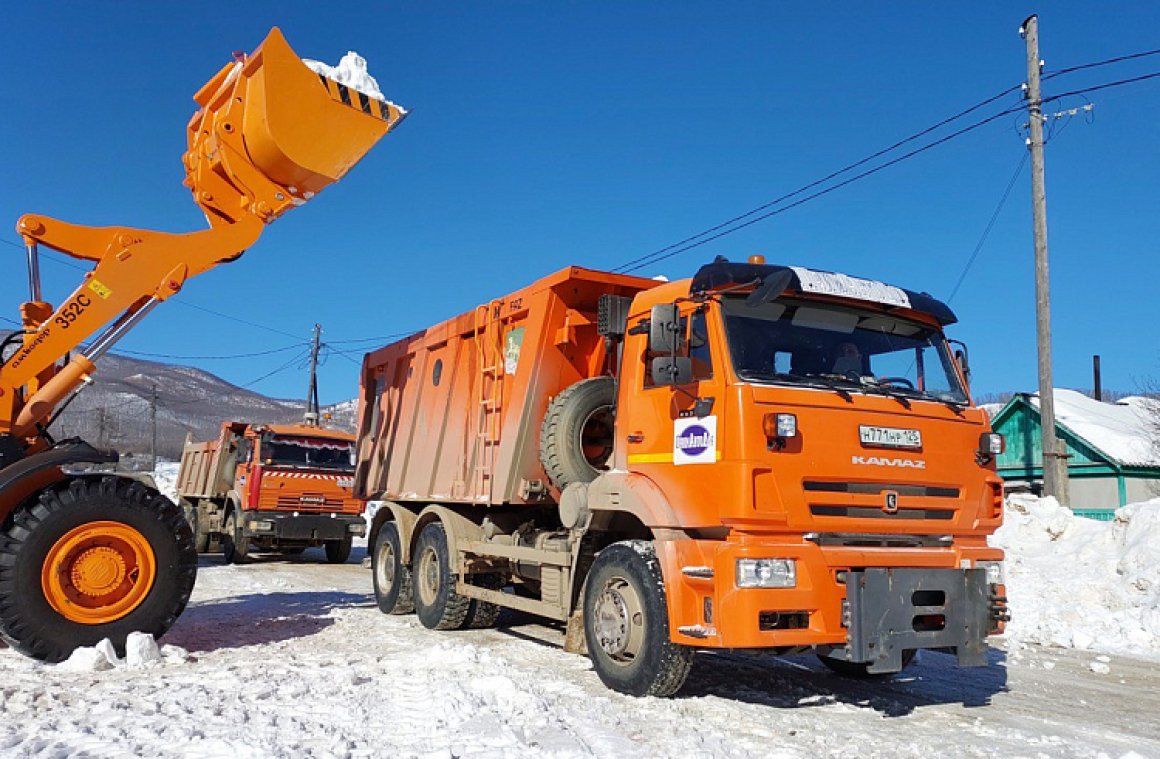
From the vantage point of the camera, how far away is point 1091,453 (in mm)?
32188

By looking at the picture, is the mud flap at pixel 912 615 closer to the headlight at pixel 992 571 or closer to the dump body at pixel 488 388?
the headlight at pixel 992 571

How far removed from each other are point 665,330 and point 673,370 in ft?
0.90

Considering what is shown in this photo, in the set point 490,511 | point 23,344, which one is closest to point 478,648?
point 490,511

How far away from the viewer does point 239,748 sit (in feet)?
15.0

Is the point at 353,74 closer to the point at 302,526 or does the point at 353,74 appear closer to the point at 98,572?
the point at 98,572

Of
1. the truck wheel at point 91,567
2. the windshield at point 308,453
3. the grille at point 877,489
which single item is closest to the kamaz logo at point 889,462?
the grille at point 877,489

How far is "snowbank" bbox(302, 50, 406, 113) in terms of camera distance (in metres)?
7.52

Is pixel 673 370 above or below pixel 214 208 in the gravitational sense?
below

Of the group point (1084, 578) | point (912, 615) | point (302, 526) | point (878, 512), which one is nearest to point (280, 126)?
point (878, 512)

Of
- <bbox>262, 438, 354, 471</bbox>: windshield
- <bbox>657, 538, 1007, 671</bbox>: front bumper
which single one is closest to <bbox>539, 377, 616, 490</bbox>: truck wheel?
<bbox>657, 538, 1007, 671</bbox>: front bumper

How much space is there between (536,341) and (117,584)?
12.6ft

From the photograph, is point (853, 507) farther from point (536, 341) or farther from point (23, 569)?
point (23, 569)

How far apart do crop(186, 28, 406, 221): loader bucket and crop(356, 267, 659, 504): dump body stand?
2042mm

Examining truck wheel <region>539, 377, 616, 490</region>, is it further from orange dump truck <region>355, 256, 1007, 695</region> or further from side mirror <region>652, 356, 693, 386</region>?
side mirror <region>652, 356, 693, 386</region>
